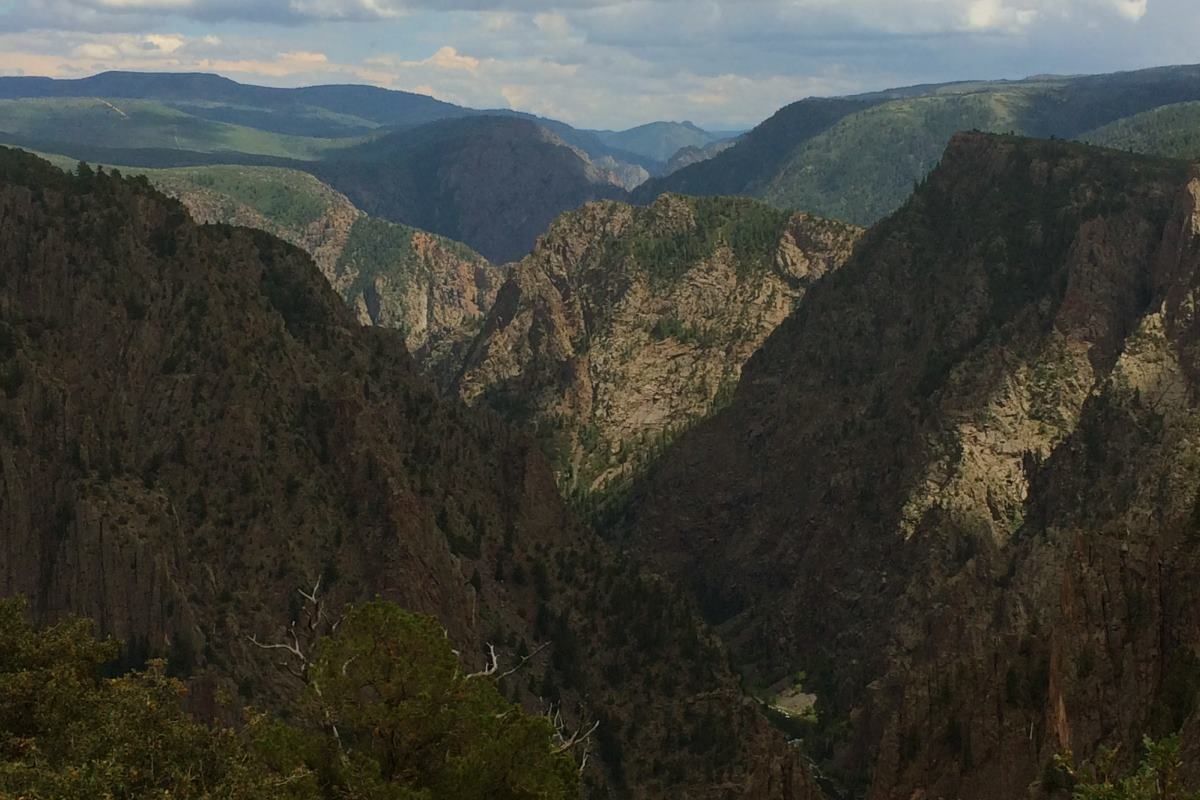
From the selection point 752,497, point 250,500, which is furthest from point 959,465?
point 250,500

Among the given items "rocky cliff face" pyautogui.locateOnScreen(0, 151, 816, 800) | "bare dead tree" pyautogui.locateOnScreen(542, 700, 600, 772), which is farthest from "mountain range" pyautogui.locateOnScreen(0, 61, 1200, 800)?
"bare dead tree" pyautogui.locateOnScreen(542, 700, 600, 772)

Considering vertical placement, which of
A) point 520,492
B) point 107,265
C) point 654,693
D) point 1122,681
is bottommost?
point 654,693

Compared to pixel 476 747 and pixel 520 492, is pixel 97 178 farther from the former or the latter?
pixel 476 747

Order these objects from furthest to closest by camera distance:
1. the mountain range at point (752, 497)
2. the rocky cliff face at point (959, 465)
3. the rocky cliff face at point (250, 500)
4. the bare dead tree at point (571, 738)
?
the rocky cliff face at point (250, 500) < the mountain range at point (752, 497) < the rocky cliff face at point (959, 465) < the bare dead tree at point (571, 738)

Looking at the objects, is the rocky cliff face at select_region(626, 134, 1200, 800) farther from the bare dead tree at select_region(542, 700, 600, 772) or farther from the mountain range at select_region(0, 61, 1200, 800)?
the bare dead tree at select_region(542, 700, 600, 772)

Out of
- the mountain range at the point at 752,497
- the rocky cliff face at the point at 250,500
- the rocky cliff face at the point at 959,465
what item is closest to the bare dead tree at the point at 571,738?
the mountain range at the point at 752,497

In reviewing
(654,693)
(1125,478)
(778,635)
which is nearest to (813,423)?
(778,635)

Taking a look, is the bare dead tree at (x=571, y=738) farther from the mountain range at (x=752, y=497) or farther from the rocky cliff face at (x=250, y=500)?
the rocky cliff face at (x=250, y=500)
